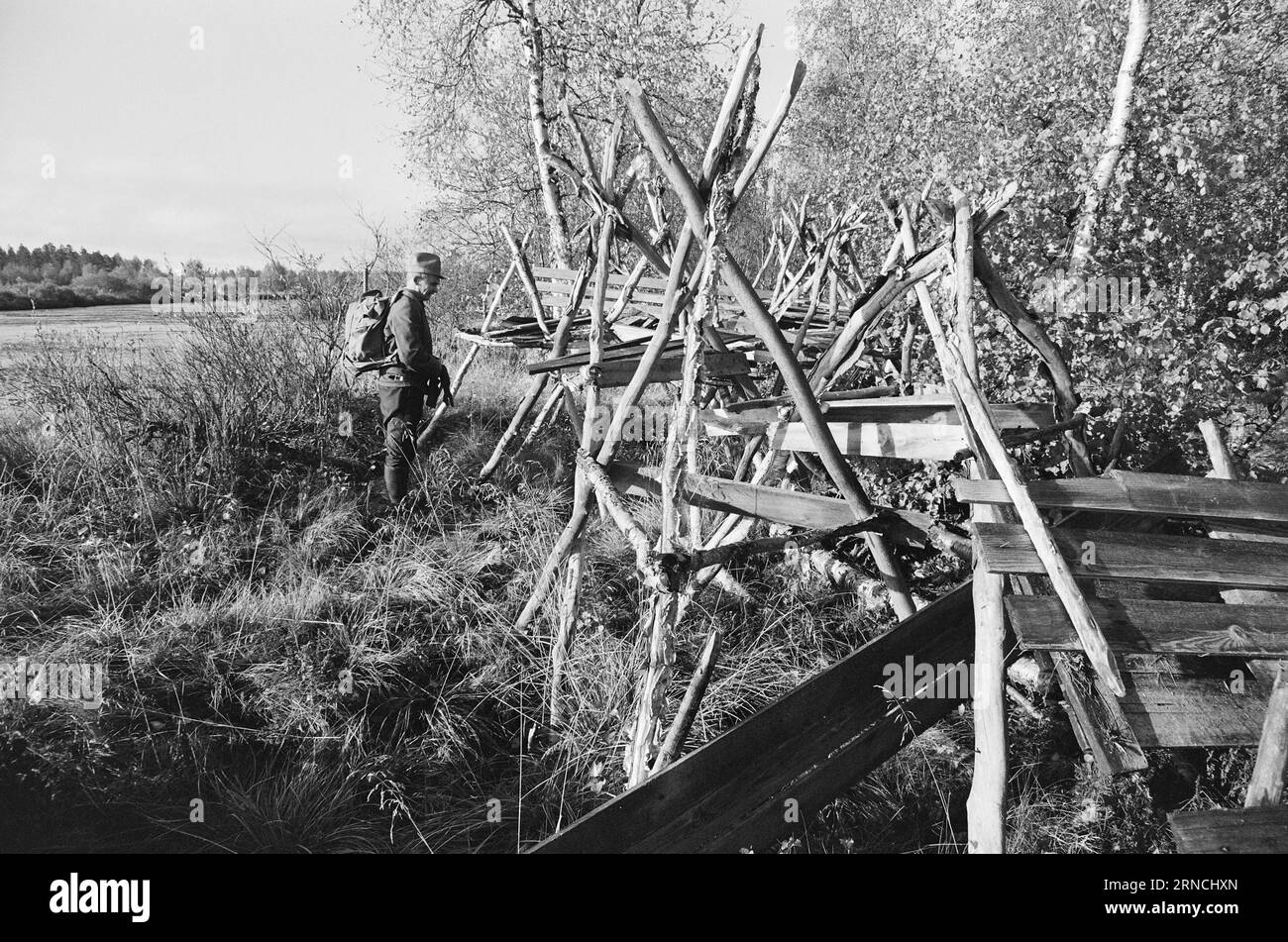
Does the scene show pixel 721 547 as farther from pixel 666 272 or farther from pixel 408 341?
pixel 408 341

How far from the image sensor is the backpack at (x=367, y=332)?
598cm

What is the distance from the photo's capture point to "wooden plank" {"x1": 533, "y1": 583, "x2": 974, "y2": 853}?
2496 mm

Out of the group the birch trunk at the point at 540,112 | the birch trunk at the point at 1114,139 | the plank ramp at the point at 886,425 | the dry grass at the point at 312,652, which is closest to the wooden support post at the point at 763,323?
the plank ramp at the point at 886,425

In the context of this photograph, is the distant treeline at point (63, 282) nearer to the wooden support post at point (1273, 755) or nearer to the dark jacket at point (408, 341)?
the dark jacket at point (408, 341)

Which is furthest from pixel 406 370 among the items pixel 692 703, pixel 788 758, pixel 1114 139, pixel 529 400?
pixel 1114 139

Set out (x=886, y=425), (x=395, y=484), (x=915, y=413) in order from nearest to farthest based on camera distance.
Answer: (x=886, y=425)
(x=915, y=413)
(x=395, y=484)

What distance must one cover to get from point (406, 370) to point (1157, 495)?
4.88 m

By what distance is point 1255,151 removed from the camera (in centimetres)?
665

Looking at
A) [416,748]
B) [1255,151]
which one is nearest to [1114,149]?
[1255,151]

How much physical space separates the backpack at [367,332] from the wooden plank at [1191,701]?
17.0 feet

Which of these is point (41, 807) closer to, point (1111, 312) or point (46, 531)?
point (46, 531)

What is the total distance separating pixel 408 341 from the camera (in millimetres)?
5980

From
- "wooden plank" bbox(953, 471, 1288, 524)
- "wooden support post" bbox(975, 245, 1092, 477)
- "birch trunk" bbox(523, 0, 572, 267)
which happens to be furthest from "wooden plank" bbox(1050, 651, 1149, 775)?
"birch trunk" bbox(523, 0, 572, 267)

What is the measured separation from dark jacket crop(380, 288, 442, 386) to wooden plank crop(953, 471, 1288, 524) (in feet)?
13.8
